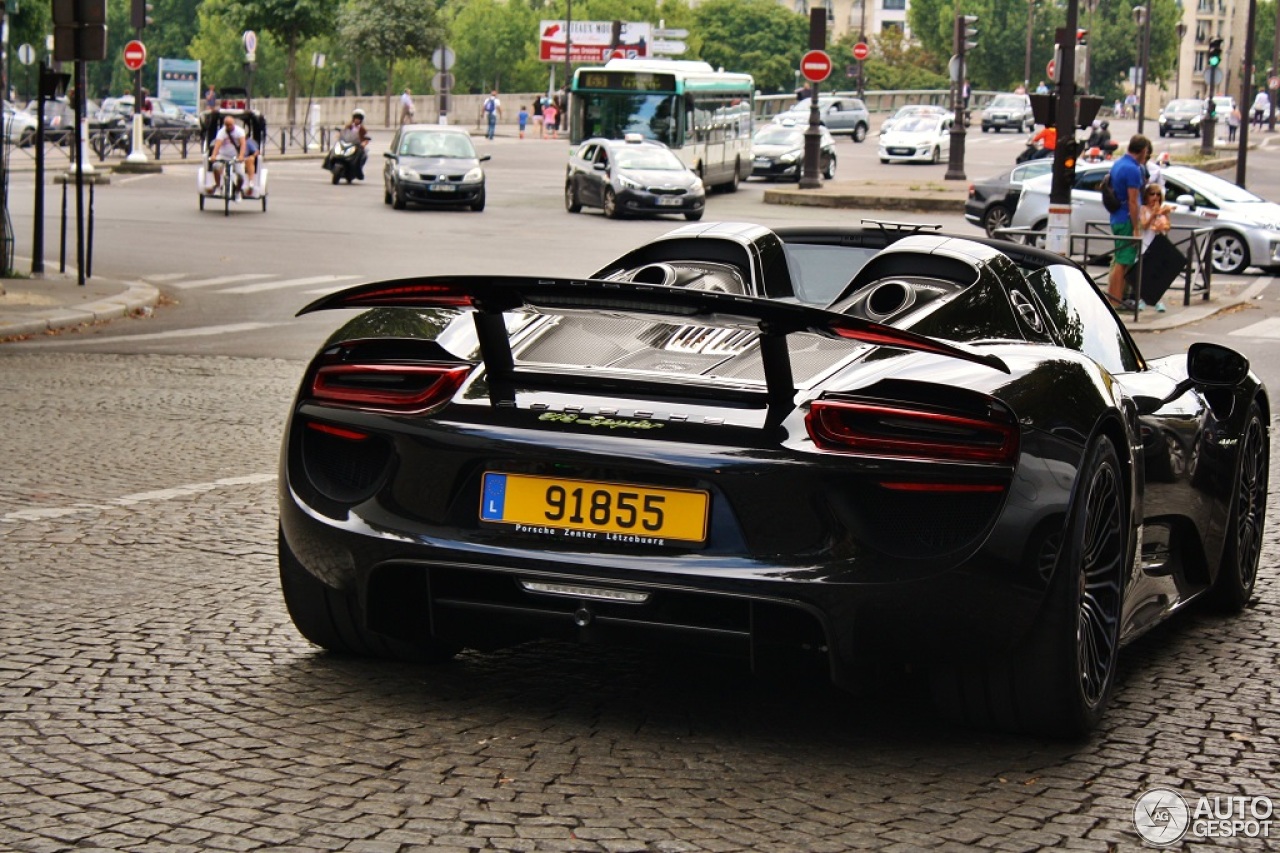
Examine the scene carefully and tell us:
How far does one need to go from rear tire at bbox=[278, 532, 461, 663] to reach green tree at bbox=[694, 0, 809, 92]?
132 metres

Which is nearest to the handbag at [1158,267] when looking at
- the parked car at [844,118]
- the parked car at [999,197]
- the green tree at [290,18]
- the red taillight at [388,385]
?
the parked car at [999,197]

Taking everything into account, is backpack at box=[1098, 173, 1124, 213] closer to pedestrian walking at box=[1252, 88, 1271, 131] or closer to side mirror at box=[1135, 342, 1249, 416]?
side mirror at box=[1135, 342, 1249, 416]

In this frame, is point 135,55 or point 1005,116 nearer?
point 135,55

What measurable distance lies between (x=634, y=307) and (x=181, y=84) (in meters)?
71.1

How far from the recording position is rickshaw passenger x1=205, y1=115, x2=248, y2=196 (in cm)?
3203

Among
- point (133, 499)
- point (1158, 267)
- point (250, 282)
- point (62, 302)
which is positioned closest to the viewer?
point (133, 499)

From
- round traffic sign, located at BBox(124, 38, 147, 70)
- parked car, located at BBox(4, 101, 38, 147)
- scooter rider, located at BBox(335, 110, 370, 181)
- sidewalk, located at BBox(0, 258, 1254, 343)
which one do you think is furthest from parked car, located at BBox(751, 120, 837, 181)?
sidewalk, located at BBox(0, 258, 1254, 343)

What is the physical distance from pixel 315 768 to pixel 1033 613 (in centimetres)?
161

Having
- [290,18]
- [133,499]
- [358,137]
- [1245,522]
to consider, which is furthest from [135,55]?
[1245,522]

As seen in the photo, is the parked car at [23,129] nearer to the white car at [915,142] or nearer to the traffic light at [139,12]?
the traffic light at [139,12]

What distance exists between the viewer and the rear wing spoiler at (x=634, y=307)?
13.5 ft

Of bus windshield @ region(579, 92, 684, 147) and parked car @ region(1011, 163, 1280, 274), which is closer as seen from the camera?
parked car @ region(1011, 163, 1280, 274)

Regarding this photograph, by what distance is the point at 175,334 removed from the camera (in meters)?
16.5

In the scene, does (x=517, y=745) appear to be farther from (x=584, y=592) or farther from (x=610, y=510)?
(x=610, y=510)
